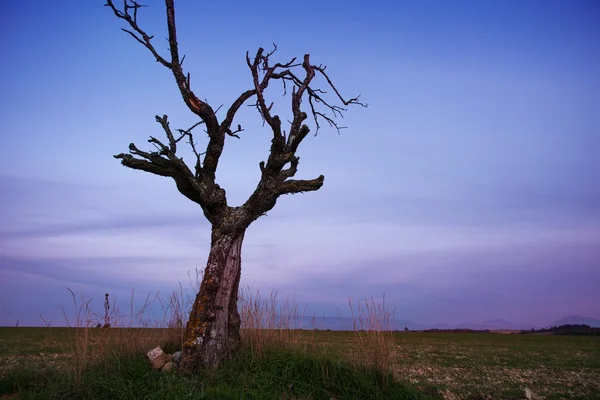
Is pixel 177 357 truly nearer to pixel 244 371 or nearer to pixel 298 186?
pixel 244 371

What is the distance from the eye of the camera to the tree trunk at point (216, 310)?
9.63 meters

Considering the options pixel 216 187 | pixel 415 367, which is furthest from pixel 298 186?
pixel 415 367

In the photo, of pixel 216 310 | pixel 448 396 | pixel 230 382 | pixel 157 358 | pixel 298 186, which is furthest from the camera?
pixel 298 186

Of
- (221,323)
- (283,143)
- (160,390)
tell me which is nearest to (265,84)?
(283,143)

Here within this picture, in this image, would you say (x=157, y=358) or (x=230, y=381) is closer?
(x=230, y=381)

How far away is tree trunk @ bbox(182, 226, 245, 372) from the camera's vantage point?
9.63 metres

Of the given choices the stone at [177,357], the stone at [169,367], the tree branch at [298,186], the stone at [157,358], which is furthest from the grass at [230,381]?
the tree branch at [298,186]

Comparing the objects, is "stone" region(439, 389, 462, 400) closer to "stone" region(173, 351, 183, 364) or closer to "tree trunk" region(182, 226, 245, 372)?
"tree trunk" region(182, 226, 245, 372)

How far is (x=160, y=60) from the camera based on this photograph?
11.2m

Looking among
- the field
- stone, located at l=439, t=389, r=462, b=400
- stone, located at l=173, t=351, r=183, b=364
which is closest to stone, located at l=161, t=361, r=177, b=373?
stone, located at l=173, t=351, r=183, b=364

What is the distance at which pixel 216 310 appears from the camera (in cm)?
1005

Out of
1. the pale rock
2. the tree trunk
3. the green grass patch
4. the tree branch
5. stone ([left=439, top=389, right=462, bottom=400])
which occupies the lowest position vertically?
stone ([left=439, top=389, right=462, bottom=400])

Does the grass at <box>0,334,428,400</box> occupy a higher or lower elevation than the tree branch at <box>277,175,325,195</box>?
lower

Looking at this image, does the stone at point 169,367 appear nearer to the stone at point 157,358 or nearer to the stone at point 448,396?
the stone at point 157,358
